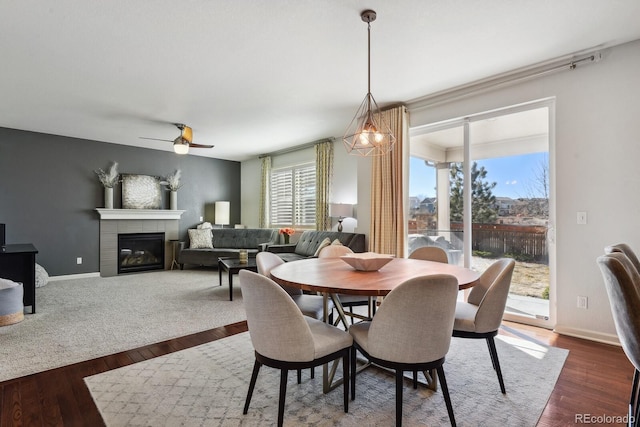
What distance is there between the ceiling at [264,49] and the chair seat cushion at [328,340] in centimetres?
215

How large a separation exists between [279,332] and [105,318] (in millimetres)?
2993

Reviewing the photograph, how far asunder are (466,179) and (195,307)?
362 cm

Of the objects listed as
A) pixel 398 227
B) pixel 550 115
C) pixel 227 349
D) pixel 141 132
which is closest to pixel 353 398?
pixel 227 349

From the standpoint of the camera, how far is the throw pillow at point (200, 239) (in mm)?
6730

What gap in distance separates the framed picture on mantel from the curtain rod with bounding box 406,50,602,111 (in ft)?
17.4

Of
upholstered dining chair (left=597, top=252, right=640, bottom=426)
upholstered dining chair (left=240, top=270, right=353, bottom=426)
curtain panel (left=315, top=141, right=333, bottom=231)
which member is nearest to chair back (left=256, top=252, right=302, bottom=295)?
upholstered dining chair (left=240, top=270, right=353, bottom=426)

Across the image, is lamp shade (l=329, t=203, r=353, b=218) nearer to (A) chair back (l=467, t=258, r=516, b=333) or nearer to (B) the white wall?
(B) the white wall

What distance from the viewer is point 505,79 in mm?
3379

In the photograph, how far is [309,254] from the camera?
17.8 ft

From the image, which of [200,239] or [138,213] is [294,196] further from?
[138,213]

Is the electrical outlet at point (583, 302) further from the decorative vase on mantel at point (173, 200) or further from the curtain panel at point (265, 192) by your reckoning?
the decorative vase on mantel at point (173, 200)

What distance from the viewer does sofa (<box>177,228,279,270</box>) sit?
249 inches

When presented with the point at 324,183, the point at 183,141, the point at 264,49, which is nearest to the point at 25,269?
the point at 183,141

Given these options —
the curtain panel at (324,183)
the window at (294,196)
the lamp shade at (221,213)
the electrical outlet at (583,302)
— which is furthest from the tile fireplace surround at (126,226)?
the electrical outlet at (583,302)
